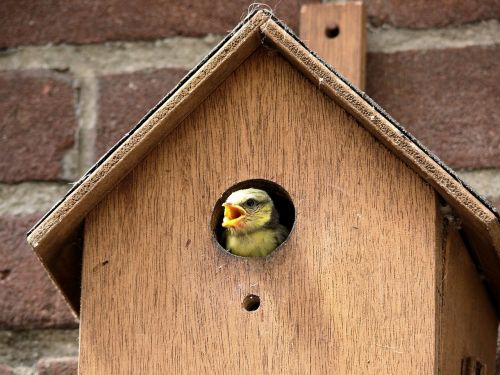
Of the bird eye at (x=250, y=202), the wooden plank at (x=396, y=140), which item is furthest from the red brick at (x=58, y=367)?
the wooden plank at (x=396, y=140)

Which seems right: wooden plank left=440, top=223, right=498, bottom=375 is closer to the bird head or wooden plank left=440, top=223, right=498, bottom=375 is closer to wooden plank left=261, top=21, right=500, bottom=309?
wooden plank left=261, top=21, right=500, bottom=309

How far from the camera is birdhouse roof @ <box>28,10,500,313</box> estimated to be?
45.9 inches

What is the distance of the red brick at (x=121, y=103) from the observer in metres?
1.66

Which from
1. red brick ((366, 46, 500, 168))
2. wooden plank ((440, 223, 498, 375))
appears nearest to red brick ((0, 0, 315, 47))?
red brick ((366, 46, 500, 168))

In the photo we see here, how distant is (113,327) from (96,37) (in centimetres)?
61

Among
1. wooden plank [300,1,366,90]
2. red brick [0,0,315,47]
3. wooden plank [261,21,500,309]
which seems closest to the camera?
wooden plank [261,21,500,309]

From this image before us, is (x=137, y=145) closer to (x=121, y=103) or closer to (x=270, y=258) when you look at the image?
(x=270, y=258)

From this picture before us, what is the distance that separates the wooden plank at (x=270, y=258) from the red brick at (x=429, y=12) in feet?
1.35

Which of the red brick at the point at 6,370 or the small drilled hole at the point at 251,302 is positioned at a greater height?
the red brick at the point at 6,370

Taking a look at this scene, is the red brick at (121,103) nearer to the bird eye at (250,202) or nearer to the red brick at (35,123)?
the red brick at (35,123)

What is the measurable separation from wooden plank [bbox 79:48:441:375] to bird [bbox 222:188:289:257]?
0.29 feet

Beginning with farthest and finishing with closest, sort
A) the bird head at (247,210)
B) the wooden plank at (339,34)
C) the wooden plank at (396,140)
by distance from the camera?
the wooden plank at (339,34), the bird head at (247,210), the wooden plank at (396,140)

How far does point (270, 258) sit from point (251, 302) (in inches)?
2.1

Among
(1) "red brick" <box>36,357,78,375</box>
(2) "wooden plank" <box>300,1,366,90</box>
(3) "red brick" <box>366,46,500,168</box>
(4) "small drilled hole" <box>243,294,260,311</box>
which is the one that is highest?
(2) "wooden plank" <box>300,1,366,90</box>
